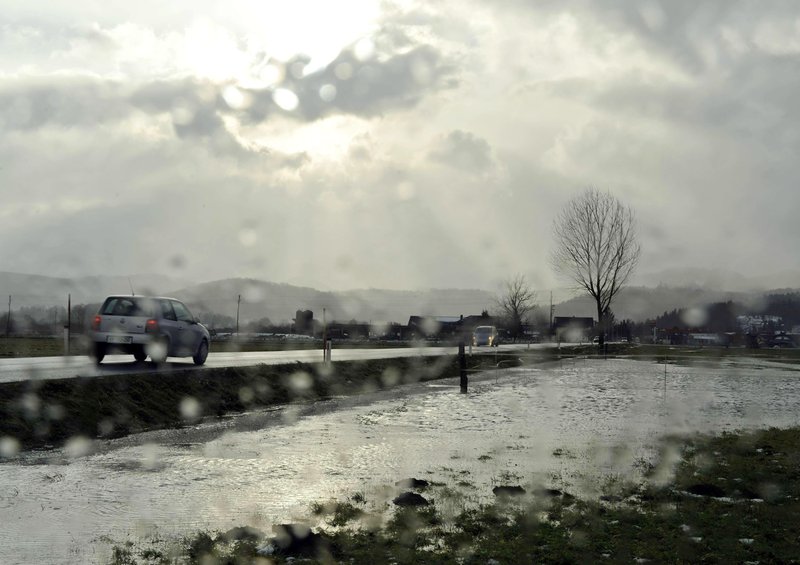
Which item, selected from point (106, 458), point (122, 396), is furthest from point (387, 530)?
point (122, 396)

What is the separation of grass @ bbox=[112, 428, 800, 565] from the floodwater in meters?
0.66

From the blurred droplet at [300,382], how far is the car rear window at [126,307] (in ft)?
15.1

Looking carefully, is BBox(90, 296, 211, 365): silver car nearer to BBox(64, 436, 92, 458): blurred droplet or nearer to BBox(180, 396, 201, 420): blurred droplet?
BBox(180, 396, 201, 420): blurred droplet

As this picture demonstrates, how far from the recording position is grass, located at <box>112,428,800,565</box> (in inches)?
255

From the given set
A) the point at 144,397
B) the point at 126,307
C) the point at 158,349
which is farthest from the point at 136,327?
the point at 144,397

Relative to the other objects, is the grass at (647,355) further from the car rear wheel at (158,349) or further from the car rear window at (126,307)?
the car rear window at (126,307)

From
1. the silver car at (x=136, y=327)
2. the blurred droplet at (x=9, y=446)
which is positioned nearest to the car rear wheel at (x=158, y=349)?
the silver car at (x=136, y=327)

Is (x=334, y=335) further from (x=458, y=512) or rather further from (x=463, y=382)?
(x=458, y=512)

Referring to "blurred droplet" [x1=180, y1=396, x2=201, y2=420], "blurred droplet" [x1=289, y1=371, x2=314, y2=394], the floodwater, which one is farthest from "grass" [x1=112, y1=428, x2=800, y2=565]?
"blurred droplet" [x1=289, y1=371, x2=314, y2=394]

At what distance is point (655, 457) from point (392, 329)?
135 metres

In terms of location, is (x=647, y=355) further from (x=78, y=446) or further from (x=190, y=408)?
(x=78, y=446)

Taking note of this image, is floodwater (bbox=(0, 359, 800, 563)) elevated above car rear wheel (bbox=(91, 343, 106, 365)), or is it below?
below

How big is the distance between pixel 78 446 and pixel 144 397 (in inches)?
155

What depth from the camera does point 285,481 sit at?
9859mm
